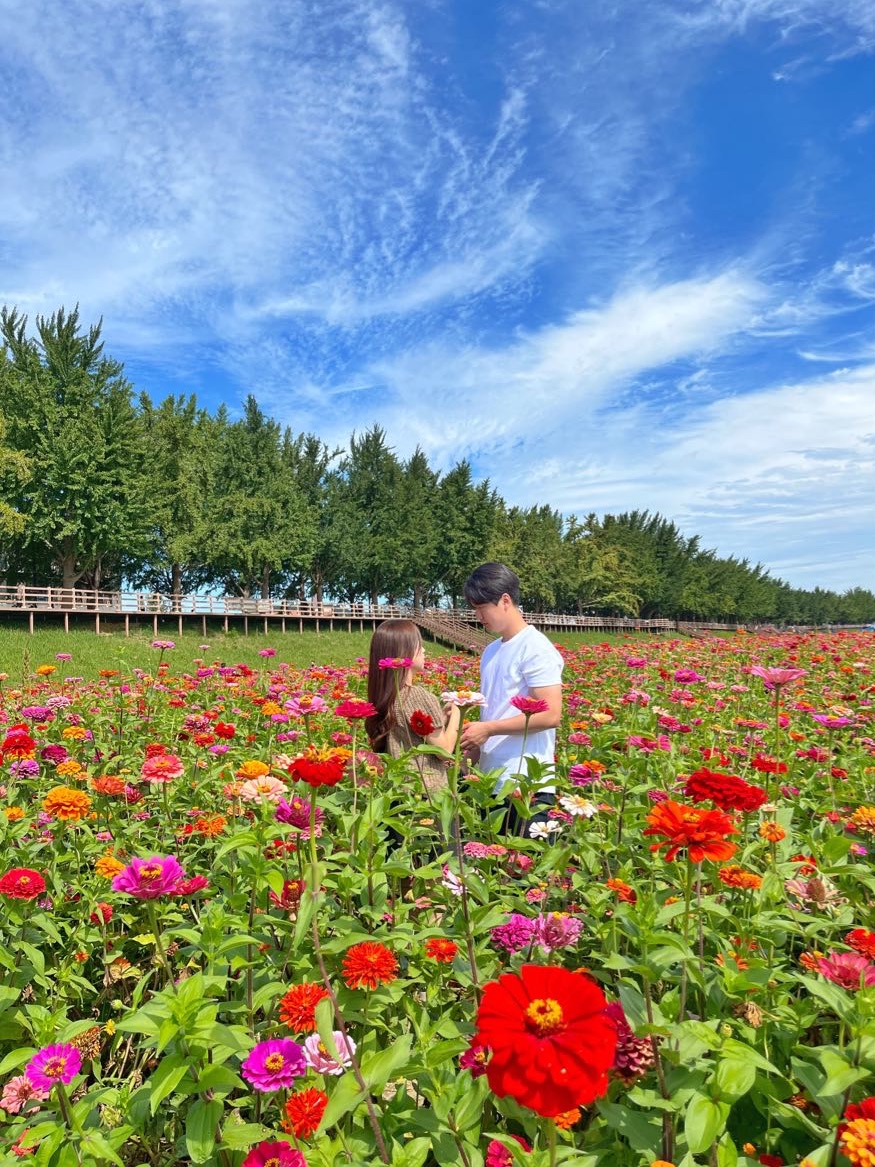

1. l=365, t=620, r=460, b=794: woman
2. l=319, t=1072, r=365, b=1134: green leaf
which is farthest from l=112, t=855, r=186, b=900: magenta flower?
l=365, t=620, r=460, b=794: woman

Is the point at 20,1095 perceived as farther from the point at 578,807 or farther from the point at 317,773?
the point at 578,807

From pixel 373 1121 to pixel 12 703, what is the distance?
18.6 ft

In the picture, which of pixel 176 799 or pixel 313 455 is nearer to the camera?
pixel 176 799

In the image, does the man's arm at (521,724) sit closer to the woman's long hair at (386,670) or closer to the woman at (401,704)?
the woman at (401,704)

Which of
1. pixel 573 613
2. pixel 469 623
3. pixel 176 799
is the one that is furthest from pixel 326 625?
pixel 176 799

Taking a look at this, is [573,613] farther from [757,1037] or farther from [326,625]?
[757,1037]

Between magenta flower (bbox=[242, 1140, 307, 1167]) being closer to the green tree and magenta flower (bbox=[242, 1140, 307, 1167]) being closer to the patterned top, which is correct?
the patterned top

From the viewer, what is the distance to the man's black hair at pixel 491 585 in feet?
10.6

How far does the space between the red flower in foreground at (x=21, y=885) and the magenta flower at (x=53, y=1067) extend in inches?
24.7

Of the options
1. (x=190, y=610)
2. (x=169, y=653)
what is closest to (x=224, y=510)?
(x=190, y=610)

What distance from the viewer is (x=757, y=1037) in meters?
1.64

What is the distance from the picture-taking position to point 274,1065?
1.35m

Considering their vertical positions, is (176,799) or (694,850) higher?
(694,850)

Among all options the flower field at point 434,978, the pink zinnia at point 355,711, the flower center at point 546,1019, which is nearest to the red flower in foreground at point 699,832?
the flower field at point 434,978
